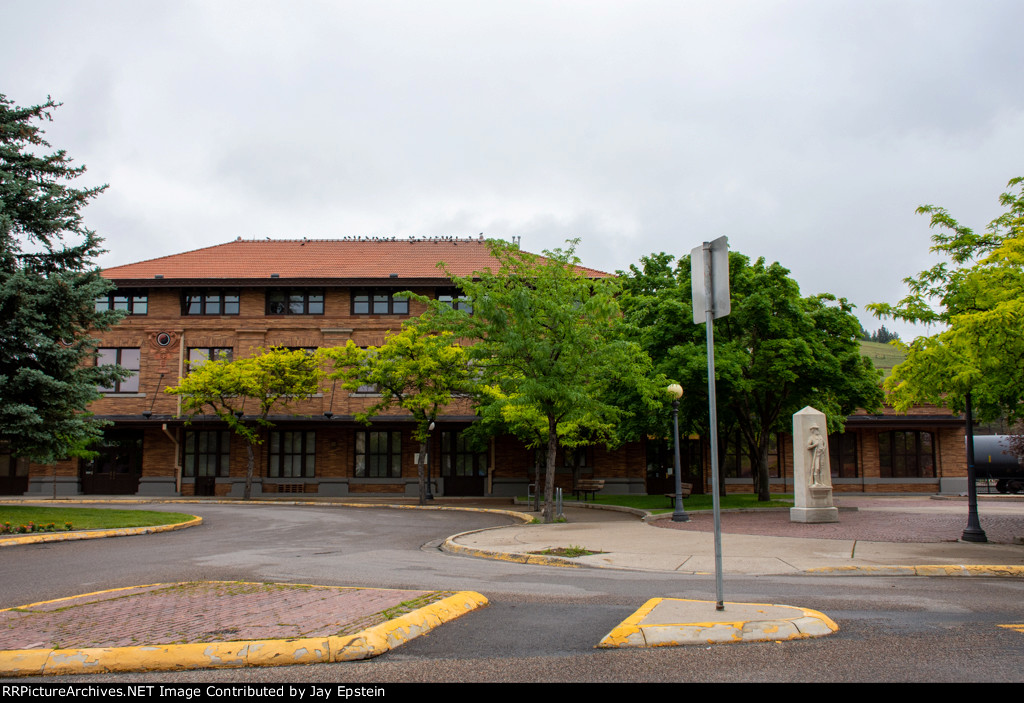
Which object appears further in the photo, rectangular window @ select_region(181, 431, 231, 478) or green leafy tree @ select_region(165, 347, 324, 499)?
rectangular window @ select_region(181, 431, 231, 478)

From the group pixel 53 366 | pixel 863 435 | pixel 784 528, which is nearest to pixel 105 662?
pixel 784 528

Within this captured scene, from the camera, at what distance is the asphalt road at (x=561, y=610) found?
5156 mm

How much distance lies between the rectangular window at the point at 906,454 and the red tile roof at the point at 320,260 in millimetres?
16446

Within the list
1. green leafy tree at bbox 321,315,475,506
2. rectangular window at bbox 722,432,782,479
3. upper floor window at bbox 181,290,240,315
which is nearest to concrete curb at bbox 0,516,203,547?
green leafy tree at bbox 321,315,475,506

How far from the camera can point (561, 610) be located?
748 centimetres

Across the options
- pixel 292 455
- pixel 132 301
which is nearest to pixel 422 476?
pixel 292 455

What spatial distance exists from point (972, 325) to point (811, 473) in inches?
362

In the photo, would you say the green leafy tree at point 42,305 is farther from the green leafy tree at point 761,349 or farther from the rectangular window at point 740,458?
the rectangular window at point 740,458

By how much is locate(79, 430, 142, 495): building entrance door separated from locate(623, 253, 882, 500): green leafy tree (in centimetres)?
2449

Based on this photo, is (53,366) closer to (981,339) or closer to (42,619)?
(42,619)

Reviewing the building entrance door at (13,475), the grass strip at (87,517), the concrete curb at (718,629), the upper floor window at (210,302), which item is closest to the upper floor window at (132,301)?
the upper floor window at (210,302)

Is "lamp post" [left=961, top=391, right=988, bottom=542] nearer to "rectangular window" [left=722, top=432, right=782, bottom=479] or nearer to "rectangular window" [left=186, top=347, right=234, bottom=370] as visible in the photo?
"rectangular window" [left=722, top=432, right=782, bottom=479]

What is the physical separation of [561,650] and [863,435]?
3716 centimetres

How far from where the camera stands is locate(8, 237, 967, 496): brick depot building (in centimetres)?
3703
